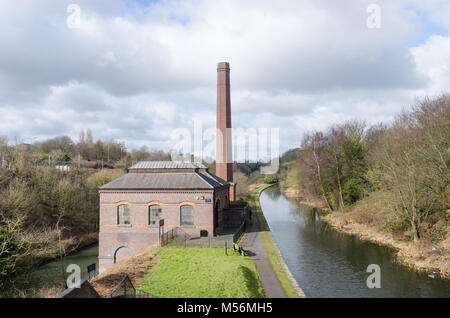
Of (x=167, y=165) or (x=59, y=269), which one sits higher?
(x=167, y=165)

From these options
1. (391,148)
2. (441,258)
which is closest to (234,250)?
(441,258)

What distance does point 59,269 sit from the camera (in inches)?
924

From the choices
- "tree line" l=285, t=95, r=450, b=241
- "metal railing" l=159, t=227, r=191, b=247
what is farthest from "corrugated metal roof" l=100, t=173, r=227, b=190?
"tree line" l=285, t=95, r=450, b=241

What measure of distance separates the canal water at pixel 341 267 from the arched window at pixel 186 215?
21.8ft

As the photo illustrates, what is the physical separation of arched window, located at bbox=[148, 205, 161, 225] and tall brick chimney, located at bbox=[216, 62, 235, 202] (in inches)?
451

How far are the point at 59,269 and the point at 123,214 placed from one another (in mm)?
5755

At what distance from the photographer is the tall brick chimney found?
1328 inches

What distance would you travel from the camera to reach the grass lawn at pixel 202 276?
40.9ft

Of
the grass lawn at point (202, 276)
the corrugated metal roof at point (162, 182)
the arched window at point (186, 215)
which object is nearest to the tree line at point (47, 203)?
the corrugated metal roof at point (162, 182)

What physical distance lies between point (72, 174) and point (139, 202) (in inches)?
814

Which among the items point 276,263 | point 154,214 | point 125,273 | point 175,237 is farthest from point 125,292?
point 154,214

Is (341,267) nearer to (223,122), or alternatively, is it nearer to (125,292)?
(125,292)

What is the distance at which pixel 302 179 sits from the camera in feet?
155
